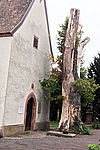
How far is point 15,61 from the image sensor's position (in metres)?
12.7

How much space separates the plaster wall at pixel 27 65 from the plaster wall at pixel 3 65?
22cm

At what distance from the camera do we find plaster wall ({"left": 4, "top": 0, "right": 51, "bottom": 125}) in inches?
486

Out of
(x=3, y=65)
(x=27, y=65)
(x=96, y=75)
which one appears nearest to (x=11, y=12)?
(x=27, y=65)

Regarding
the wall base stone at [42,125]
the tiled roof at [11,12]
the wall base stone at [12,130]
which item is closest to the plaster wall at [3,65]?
the wall base stone at [12,130]

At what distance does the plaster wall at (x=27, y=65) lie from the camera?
1234 cm

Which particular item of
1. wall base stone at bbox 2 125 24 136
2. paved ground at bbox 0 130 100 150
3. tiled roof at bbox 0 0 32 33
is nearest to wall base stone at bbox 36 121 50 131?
wall base stone at bbox 2 125 24 136

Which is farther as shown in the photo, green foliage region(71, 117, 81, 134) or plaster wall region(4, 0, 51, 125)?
green foliage region(71, 117, 81, 134)

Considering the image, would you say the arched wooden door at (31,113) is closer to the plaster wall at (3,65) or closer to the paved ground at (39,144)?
the plaster wall at (3,65)

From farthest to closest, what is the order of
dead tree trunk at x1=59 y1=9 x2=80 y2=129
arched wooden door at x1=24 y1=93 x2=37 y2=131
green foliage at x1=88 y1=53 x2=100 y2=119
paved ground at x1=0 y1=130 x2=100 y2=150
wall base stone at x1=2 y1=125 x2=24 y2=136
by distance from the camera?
green foliage at x1=88 y1=53 x2=100 y2=119 < dead tree trunk at x1=59 y1=9 x2=80 y2=129 < arched wooden door at x1=24 y1=93 x2=37 y2=131 < wall base stone at x1=2 y1=125 x2=24 y2=136 < paved ground at x1=0 y1=130 x2=100 y2=150

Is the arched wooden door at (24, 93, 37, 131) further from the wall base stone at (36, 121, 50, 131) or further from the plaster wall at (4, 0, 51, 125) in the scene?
the wall base stone at (36, 121, 50, 131)

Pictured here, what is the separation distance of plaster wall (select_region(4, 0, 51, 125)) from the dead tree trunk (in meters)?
1.93

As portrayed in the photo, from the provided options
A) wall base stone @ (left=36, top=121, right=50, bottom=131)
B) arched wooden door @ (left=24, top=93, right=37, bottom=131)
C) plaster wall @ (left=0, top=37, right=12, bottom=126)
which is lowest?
wall base stone @ (left=36, top=121, right=50, bottom=131)

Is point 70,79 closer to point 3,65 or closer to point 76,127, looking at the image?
point 76,127

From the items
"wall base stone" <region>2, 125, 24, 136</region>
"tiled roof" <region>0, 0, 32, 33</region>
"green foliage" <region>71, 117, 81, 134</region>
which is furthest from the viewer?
"green foliage" <region>71, 117, 81, 134</region>
